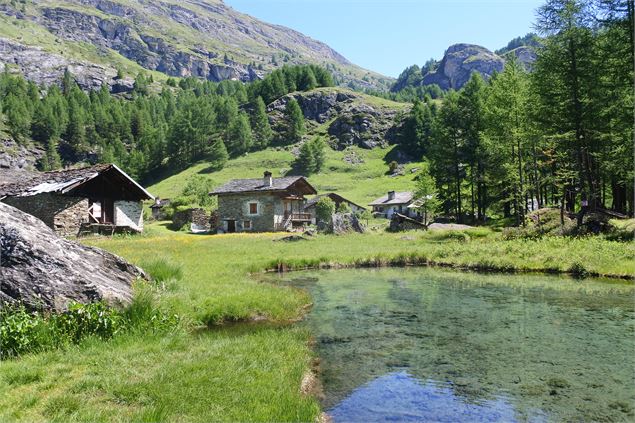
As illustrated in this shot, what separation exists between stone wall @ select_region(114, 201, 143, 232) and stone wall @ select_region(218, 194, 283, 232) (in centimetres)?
1802

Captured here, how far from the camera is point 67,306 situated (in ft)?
29.7

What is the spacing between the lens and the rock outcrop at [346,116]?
149 m

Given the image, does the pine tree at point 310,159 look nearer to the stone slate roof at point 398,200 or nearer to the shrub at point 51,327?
the stone slate roof at point 398,200

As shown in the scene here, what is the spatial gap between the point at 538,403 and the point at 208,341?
6.33m

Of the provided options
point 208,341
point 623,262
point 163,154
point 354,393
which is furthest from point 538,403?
point 163,154

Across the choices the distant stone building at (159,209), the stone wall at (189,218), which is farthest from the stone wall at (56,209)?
the distant stone building at (159,209)

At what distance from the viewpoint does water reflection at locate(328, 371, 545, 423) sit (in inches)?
283

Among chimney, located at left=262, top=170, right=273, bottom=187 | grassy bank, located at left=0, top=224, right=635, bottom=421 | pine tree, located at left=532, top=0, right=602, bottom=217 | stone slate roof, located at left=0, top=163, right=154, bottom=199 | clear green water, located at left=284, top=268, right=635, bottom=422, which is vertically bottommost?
clear green water, located at left=284, top=268, right=635, bottom=422

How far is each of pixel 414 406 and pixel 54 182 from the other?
3730 centimetres

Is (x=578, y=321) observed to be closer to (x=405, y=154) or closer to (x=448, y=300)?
(x=448, y=300)

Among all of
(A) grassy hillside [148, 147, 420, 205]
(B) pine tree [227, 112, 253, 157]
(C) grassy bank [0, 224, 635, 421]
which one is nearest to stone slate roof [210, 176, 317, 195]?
(A) grassy hillside [148, 147, 420, 205]

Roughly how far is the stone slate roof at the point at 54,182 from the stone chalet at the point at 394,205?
60.0 metres

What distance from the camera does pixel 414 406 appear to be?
762 cm

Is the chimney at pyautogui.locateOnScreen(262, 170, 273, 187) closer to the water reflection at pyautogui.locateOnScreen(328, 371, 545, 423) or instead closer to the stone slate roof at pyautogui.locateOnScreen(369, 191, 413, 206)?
the stone slate roof at pyautogui.locateOnScreen(369, 191, 413, 206)
